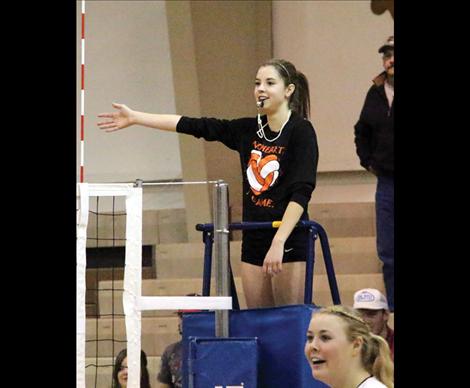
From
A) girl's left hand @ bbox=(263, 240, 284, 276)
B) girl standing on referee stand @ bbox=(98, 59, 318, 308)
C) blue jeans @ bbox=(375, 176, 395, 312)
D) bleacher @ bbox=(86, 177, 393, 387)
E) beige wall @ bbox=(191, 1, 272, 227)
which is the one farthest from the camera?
beige wall @ bbox=(191, 1, 272, 227)

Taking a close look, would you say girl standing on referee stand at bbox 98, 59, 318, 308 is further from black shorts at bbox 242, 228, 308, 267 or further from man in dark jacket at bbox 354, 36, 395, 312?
man in dark jacket at bbox 354, 36, 395, 312

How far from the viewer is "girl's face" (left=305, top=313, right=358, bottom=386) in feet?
11.9

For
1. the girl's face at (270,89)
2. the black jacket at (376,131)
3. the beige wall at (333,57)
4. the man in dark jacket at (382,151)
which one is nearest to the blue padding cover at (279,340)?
the girl's face at (270,89)

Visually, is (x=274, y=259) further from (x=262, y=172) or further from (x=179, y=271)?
(x=179, y=271)

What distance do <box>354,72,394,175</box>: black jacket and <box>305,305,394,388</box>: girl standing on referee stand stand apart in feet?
13.3

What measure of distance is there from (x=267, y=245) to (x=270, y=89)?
2.12 feet

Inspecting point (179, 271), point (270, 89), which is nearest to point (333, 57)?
point (179, 271)

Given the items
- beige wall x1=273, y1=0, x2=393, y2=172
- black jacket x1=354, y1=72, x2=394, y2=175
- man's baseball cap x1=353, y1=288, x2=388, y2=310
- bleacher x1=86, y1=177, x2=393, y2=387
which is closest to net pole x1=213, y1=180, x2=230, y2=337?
man's baseball cap x1=353, y1=288, x2=388, y2=310

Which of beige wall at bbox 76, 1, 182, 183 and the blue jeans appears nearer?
the blue jeans

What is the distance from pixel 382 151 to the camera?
7.82 metres

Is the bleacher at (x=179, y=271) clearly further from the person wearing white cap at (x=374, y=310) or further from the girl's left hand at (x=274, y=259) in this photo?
the girl's left hand at (x=274, y=259)

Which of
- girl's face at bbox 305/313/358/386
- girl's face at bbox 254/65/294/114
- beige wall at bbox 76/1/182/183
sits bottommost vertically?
girl's face at bbox 305/313/358/386

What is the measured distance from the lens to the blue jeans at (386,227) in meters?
7.64
